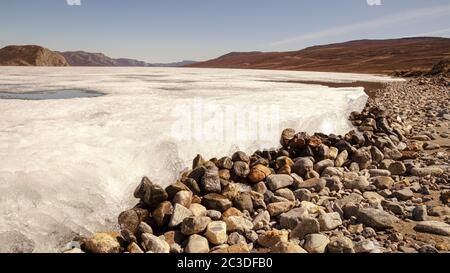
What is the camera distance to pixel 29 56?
74188mm

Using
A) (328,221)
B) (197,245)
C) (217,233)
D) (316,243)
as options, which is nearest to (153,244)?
(197,245)

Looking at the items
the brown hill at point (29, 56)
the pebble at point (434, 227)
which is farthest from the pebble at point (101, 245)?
the brown hill at point (29, 56)

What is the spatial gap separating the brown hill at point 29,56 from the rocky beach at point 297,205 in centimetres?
7488

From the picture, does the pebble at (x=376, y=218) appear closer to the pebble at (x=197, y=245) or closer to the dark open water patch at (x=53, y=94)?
the pebble at (x=197, y=245)

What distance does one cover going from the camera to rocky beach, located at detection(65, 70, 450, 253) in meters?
3.62

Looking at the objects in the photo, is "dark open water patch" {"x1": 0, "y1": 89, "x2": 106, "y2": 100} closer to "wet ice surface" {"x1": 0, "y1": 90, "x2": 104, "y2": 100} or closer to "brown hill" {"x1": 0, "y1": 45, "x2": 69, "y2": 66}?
"wet ice surface" {"x1": 0, "y1": 90, "x2": 104, "y2": 100}

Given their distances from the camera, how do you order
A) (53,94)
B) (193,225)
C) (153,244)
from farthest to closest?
(53,94) < (193,225) < (153,244)

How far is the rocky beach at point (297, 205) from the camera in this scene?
143 inches

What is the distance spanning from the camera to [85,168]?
14.2ft

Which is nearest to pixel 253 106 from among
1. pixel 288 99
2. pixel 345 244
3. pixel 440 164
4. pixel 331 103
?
pixel 288 99

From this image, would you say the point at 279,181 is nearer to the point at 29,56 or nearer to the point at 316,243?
the point at 316,243

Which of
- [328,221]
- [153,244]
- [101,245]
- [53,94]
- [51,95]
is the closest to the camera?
[101,245]

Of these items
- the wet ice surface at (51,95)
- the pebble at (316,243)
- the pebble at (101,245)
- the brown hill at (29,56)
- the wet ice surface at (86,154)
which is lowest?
the pebble at (316,243)

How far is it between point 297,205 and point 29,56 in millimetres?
82529
